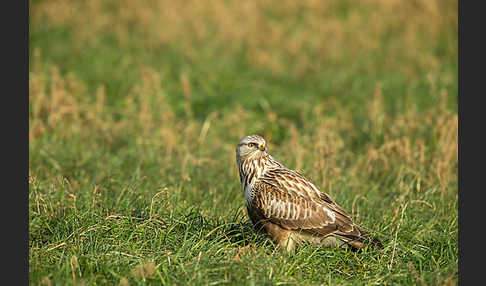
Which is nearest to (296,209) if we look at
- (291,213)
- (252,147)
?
(291,213)

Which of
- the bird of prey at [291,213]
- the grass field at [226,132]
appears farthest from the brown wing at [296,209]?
the grass field at [226,132]

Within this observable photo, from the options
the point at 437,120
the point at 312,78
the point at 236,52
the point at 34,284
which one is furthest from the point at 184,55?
the point at 34,284

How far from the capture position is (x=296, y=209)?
5.35 m

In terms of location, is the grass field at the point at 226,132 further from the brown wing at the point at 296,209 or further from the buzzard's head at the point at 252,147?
the buzzard's head at the point at 252,147

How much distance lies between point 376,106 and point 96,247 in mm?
5124

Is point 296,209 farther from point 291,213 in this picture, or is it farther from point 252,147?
point 252,147

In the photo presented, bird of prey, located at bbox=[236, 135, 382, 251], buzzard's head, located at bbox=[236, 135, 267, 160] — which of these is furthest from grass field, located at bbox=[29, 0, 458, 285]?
buzzard's head, located at bbox=[236, 135, 267, 160]

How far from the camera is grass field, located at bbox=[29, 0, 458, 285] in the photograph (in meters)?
4.88

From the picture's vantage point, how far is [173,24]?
12219mm

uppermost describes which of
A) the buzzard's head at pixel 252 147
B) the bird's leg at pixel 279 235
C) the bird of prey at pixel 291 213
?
the buzzard's head at pixel 252 147

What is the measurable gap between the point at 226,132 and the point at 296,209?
3.53m

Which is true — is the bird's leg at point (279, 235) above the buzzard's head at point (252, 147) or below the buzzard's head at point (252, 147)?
below

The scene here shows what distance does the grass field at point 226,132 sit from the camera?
4.88 m

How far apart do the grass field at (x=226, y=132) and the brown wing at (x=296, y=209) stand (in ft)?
0.77
